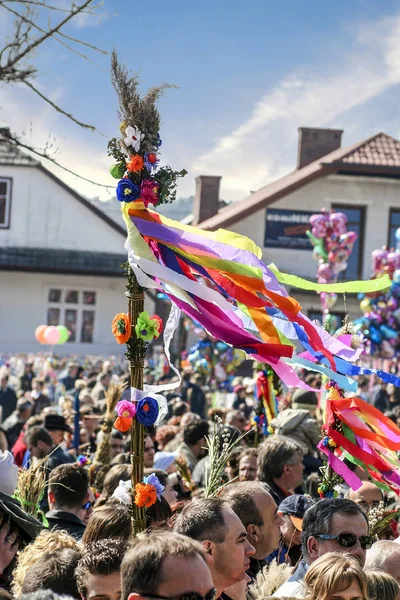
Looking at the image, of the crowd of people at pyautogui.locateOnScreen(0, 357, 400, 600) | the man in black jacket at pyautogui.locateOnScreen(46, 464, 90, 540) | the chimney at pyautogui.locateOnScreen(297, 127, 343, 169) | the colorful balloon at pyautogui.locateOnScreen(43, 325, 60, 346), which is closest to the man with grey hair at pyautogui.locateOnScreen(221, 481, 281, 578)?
the crowd of people at pyautogui.locateOnScreen(0, 357, 400, 600)

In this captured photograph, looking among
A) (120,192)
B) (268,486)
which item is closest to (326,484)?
(268,486)

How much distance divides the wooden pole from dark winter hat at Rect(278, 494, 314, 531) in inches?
48.1

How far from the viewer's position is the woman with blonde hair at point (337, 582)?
4.07m

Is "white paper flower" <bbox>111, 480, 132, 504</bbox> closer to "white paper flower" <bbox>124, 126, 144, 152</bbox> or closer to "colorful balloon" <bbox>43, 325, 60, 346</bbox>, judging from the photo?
"white paper flower" <bbox>124, 126, 144, 152</bbox>

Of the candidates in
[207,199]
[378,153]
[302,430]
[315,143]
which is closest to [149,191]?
[302,430]

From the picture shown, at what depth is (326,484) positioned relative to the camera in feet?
21.0

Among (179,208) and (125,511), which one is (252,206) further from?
(179,208)

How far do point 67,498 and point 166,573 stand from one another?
10.6 ft

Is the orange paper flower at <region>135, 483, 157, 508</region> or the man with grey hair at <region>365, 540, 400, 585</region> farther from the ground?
the orange paper flower at <region>135, 483, 157, 508</region>

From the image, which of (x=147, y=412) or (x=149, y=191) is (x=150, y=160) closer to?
(x=149, y=191)

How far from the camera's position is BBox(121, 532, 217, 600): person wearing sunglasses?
2969 mm

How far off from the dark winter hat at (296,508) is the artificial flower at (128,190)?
6.66ft

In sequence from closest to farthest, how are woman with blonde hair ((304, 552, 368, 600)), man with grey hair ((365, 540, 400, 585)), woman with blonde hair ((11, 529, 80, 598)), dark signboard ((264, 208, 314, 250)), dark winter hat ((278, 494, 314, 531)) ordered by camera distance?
woman with blonde hair ((304, 552, 368, 600)) < woman with blonde hair ((11, 529, 80, 598)) < man with grey hair ((365, 540, 400, 585)) < dark winter hat ((278, 494, 314, 531)) < dark signboard ((264, 208, 314, 250))

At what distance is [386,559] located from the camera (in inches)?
196
